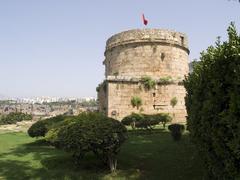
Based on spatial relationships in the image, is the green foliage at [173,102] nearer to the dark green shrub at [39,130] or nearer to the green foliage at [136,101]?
the green foliage at [136,101]

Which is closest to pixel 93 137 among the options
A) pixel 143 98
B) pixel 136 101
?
pixel 136 101

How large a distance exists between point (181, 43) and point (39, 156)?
17195mm

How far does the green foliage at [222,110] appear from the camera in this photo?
227 inches

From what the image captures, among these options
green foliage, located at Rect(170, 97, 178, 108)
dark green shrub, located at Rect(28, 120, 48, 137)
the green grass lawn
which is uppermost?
green foliage, located at Rect(170, 97, 178, 108)

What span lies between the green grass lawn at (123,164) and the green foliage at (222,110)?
6.08 ft

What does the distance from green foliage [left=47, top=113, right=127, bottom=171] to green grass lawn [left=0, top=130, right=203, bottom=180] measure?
0.55 metres

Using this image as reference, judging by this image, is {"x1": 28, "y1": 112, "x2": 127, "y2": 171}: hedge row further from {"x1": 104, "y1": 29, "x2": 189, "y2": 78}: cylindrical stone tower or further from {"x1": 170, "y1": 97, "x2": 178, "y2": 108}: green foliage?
{"x1": 104, "y1": 29, "x2": 189, "y2": 78}: cylindrical stone tower

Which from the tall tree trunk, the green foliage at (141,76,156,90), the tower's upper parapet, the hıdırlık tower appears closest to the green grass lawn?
the tall tree trunk

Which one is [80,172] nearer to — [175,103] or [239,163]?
[239,163]

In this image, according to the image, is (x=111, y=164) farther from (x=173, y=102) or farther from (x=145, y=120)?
(x=173, y=102)

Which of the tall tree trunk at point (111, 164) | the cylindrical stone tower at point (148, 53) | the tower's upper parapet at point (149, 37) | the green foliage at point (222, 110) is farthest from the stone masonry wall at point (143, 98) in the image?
the green foliage at point (222, 110)

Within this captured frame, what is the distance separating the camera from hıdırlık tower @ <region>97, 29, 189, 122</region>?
24234 millimetres

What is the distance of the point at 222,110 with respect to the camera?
259 inches

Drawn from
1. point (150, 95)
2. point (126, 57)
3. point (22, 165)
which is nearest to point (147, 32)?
point (126, 57)
